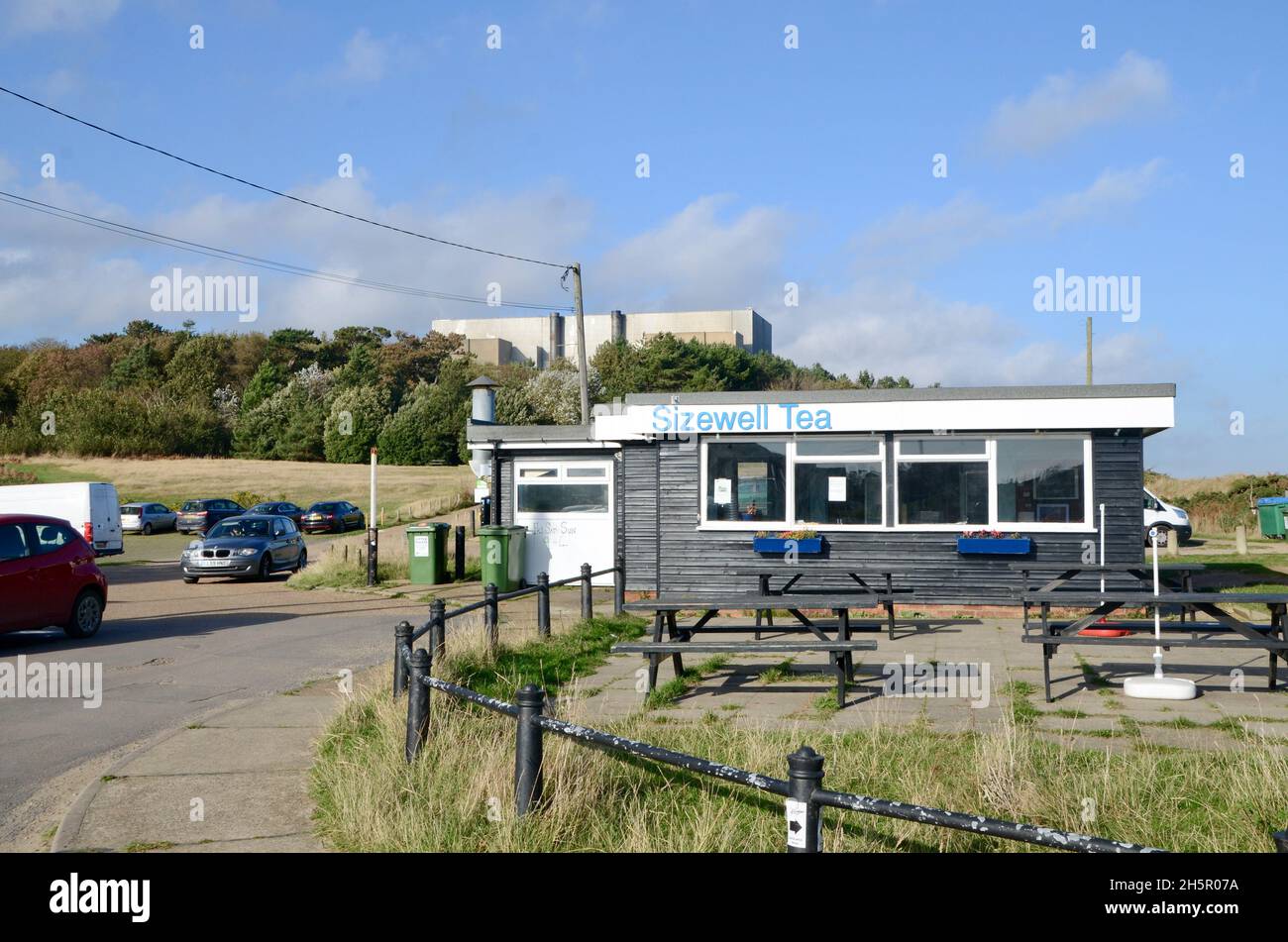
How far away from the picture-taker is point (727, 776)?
14.5 ft

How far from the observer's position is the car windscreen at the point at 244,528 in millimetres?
25406

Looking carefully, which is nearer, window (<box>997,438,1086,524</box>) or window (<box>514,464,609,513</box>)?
window (<box>997,438,1086,524</box>)

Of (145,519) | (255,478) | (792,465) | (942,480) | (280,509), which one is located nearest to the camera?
(942,480)

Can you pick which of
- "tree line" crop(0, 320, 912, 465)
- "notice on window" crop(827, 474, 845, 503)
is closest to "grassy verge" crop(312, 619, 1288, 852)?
"notice on window" crop(827, 474, 845, 503)

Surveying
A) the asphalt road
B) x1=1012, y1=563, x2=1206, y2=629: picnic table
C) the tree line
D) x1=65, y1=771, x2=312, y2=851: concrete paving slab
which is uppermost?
the tree line

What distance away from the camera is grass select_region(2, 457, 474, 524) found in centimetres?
5844

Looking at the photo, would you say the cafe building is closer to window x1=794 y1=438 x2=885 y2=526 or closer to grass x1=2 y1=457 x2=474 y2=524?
window x1=794 y1=438 x2=885 y2=526

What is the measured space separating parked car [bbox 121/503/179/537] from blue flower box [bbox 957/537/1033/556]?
123ft

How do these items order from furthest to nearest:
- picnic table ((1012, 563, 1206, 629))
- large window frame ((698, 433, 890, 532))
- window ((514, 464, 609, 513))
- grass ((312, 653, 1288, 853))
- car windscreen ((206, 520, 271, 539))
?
car windscreen ((206, 520, 271, 539)), window ((514, 464, 609, 513)), large window frame ((698, 433, 890, 532)), picnic table ((1012, 563, 1206, 629)), grass ((312, 653, 1288, 853))

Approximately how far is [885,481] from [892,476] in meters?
0.13

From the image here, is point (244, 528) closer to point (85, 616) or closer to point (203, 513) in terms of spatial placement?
point (85, 616)

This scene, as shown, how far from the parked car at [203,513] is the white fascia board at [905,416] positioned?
31004 mm

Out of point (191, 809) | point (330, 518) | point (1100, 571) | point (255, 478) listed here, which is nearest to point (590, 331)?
point (255, 478)
